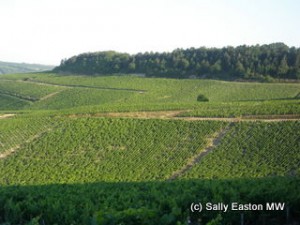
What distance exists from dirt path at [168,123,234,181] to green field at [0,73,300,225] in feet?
0.34

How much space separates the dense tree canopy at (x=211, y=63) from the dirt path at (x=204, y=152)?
4861 cm

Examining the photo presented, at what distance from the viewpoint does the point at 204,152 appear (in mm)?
42938

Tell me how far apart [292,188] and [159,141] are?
28659 millimetres

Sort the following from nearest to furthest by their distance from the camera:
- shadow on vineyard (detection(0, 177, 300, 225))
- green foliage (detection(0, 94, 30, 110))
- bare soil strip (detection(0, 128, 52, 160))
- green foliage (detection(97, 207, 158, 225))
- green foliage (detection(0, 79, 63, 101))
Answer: green foliage (detection(97, 207, 158, 225)), shadow on vineyard (detection(0, 177, 300, 225)), bare soil strip (detection(0, 128, 52, 160)), green foliage (detection(0, 94, 30, 110)), green foliage (detection(0, 79, 63, 101))

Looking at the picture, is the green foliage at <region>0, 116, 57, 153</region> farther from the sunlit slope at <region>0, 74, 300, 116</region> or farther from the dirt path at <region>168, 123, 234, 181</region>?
the dirt path at <region>168, 123, 234, 181</region>

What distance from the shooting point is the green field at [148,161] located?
18094 millimetres

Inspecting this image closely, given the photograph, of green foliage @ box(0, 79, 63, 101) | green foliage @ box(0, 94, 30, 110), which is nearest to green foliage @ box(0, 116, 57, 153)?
green foliage @ box(0, 94, 30, 110)


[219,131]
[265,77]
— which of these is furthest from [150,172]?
[265,77]

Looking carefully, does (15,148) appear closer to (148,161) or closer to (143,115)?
(148,161)

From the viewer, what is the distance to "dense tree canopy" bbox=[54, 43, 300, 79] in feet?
310

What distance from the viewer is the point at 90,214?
1744cm

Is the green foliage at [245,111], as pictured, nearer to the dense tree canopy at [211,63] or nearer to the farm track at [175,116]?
the farm track at [175,116]

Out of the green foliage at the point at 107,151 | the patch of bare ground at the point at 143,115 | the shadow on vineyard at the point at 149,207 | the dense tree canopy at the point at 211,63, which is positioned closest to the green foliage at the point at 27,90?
Answer: the dense tree canopy at the point at 211,63

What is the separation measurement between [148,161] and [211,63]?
225ft
